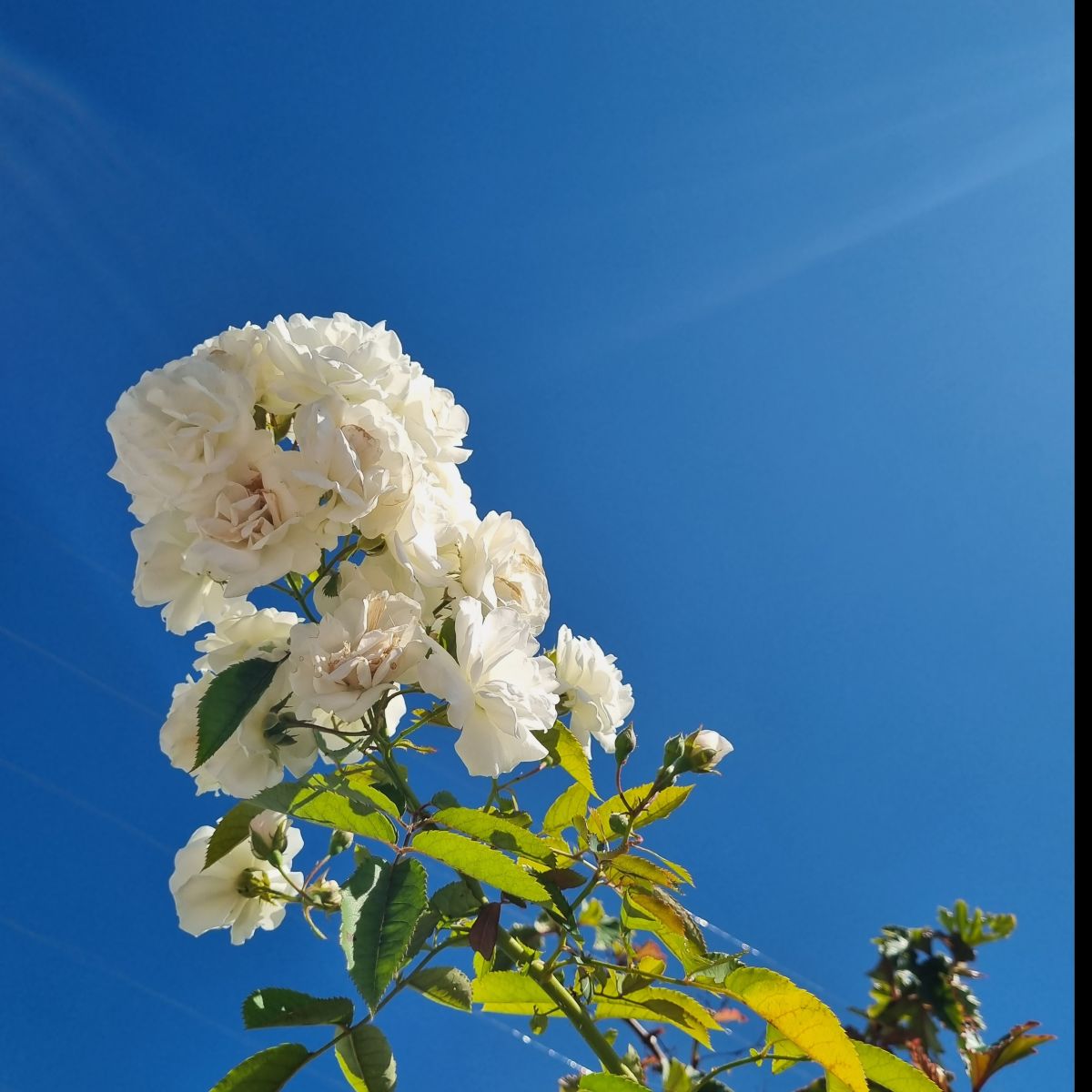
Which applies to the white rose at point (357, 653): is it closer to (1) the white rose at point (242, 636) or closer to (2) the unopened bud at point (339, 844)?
(1) the white rose at point (242, 636)

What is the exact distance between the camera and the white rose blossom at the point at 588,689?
2.88ft

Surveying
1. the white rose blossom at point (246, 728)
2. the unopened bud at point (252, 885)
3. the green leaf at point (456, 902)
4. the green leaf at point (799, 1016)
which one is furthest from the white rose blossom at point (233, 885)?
the green leaf at point (799, 1016)

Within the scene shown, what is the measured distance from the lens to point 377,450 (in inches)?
26.7

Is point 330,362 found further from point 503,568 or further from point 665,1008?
point 665,1008

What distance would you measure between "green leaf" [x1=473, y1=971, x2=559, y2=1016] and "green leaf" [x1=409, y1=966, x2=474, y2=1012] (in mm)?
12

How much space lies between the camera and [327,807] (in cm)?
59

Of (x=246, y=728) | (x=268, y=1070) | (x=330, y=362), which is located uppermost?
(x=330, y=362)

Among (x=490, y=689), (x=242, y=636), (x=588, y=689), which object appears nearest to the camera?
(x=490, y=689)

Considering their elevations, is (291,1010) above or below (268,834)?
below

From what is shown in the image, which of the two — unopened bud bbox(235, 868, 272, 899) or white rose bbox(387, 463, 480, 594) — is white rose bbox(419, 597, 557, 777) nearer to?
white rose bbox(387, 463, 480, 594)

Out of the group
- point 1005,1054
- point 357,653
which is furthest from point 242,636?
point 1005,1054

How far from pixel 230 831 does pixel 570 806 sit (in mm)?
314

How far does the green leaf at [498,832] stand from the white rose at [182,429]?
1.06ft
